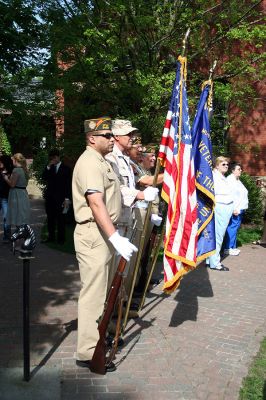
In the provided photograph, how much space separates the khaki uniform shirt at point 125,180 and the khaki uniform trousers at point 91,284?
81 centimetres

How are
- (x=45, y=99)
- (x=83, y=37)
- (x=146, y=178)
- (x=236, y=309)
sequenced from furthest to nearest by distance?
(x=45, y=99), (x=83, y=37), (x=236, y=309), (x=146, y=178)

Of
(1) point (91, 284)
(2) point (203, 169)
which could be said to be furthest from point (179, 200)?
(1) point (91, 284)

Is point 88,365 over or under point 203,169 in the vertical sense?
under

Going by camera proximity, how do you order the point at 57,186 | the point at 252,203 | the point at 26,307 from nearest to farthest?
the point at 26,307, the point at 57,186, the point at 252,203

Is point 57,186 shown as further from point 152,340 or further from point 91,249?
point 91,249

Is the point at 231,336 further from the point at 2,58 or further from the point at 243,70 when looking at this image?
the point at 243,70

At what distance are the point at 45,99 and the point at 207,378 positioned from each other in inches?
285

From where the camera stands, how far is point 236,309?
6.42m

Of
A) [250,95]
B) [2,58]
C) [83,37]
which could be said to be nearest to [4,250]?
[2,58]

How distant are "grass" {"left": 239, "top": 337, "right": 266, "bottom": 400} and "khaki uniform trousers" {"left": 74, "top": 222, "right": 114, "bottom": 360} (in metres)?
1.33

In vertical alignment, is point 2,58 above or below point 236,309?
above

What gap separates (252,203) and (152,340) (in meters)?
9.54

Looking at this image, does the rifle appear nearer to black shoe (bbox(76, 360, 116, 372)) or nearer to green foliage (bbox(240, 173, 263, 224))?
black shoe (bbox(76, 360, 116, 372))

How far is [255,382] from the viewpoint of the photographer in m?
4.27
